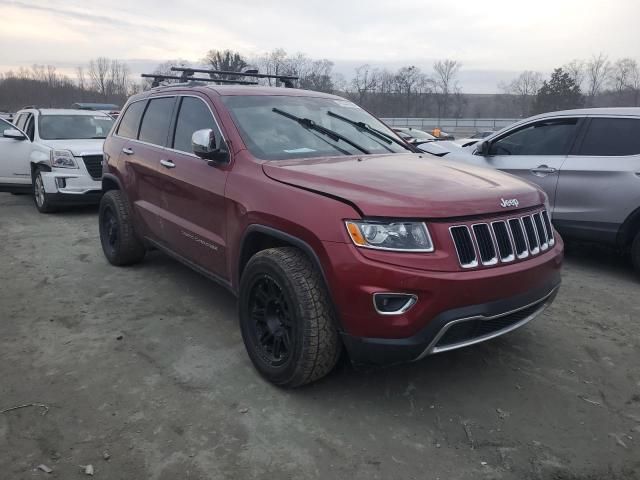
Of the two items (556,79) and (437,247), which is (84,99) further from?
(437,247)

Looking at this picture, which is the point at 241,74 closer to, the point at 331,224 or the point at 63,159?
the point at 331,224

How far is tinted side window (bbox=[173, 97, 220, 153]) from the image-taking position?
157 inches

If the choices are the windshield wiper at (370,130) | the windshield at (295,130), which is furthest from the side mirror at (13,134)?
the windshield wiper at (370,130)

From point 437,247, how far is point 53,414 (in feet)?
7.51

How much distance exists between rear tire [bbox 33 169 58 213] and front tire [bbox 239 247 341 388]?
6419 millimetres

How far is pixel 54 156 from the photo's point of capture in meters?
8.27

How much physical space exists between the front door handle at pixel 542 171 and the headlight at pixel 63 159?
6711 mm

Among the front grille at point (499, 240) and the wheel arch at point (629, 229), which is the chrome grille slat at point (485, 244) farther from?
the wheel arch at point (629, 229)

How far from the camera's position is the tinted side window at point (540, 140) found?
5.83 m

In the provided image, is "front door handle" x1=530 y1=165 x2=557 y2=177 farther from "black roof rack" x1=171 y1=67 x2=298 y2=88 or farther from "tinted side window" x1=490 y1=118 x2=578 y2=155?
"black roof rack" x1=171 y1=67 x2=298 y2=88

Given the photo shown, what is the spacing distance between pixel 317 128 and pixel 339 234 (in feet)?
4.86

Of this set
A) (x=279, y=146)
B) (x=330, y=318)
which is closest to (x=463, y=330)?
(x=330, y=318)

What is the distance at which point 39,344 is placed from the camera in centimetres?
379

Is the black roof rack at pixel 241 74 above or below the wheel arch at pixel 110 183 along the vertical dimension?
above
